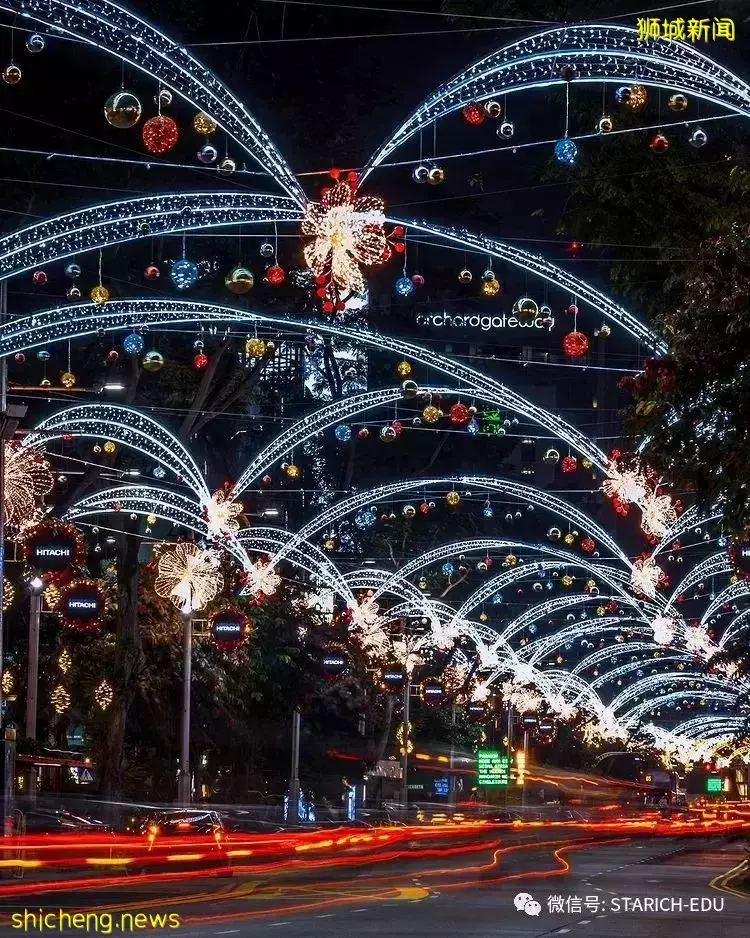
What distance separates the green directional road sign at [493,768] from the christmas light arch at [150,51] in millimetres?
29685

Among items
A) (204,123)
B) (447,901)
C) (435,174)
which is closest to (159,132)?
(204,123)

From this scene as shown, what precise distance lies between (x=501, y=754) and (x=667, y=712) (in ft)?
323

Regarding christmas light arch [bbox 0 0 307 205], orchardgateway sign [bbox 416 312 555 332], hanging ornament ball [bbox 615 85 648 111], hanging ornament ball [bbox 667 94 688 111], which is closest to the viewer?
christmas light arch [bbox 0 0 307 205]

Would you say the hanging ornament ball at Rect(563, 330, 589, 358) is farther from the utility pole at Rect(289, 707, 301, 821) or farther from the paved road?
the utility pole at Rect(289, 707, 301, 821)

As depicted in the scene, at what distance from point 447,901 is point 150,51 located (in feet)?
49.0

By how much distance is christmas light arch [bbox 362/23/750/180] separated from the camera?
62.3 ft

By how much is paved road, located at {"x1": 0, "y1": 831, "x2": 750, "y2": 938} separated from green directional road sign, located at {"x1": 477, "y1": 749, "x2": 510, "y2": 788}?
5.30 m

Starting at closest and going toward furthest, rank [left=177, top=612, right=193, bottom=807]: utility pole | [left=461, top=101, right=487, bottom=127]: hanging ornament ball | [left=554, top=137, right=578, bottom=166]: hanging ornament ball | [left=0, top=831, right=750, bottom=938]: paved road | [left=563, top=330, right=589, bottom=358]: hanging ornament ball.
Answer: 1. [left=461, top=101, right=487, bottom=127]: hanging ornament ball
2. [left=554, top=137, right=578, bottom=166]: hanging ornament ball
3. [left=0, top=831, right=750, bottom=938]: paved road
4. [left=563, top=330, right=589, bottom=358]: hanging ornament ball
5. [left=177, top=612, right=193, bottom=807]: utility pole

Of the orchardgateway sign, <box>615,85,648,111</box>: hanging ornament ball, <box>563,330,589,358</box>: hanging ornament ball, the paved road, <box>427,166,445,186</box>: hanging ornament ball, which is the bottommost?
the paved road

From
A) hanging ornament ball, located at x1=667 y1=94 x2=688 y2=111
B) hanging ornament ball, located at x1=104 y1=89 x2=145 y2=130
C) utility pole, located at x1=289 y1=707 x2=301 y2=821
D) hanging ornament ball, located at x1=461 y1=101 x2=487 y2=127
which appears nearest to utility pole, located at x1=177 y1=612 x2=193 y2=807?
utility pole, located at x1=289 y1=707 x2=301 y2=821

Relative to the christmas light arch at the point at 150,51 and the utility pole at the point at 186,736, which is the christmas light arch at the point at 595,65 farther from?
the utility pole at the point at 186,736

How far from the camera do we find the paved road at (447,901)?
22.2 m

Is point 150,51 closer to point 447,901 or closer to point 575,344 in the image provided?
point 575,344

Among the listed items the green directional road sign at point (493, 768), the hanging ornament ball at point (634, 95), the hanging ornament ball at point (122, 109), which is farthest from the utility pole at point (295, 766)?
the hanging ornament ball at point (122, 109)
